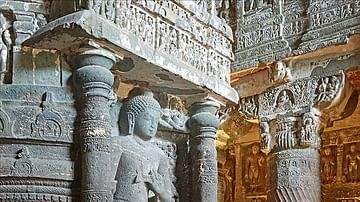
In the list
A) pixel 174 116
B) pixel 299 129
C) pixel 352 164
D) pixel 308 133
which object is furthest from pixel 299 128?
pixel 352 164

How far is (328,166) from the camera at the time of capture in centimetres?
1101

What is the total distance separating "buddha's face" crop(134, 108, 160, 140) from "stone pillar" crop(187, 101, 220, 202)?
0.69m

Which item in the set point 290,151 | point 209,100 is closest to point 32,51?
point 209,100

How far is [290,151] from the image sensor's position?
9.04 m

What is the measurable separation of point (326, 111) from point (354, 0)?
1267 mm

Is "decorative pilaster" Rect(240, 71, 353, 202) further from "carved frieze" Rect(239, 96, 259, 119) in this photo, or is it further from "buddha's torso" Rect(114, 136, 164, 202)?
"buddha's torso" Rect(114, 136, 164, 202)

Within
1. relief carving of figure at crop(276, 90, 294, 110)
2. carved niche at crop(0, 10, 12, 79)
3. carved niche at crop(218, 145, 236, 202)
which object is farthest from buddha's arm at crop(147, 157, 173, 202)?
carved niche at crop(218, 145, 236, 202)

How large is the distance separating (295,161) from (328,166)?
2194 millimetres

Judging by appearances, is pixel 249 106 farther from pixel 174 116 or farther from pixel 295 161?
pixel 174 116

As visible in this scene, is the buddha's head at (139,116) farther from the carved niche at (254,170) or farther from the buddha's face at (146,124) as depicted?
the carved niche at (254,170)

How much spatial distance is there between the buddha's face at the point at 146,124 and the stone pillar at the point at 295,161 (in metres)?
2.07

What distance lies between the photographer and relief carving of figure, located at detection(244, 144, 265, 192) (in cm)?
1166

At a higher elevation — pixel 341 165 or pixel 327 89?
pixel 327 89

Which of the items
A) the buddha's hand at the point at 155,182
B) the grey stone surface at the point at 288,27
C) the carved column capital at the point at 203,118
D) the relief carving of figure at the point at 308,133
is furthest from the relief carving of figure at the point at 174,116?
the grey stone surface at the point at 288,27
